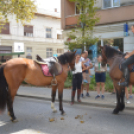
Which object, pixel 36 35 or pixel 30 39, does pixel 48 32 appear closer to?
pixel 36 35

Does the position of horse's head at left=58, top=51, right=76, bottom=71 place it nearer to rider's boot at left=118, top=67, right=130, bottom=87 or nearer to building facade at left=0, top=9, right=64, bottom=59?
rider's boot at left=118, top=67, right=130, bottom=87

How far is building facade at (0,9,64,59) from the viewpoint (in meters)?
24.2

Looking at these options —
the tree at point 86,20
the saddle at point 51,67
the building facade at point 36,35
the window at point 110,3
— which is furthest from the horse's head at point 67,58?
the building facade at point 36,35

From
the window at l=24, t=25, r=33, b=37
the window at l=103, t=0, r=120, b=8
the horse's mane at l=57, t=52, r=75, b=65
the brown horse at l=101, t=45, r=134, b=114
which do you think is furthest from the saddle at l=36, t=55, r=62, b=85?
the window at l=24, t=25, r=33, b=37

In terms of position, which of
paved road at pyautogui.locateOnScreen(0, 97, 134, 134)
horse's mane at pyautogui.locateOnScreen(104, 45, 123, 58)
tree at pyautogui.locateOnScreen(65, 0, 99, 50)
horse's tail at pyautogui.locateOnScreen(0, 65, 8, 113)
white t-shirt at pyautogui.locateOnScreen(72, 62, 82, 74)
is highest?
tree at pyautogui.locateOnScreen(65, 0, 99, 50)

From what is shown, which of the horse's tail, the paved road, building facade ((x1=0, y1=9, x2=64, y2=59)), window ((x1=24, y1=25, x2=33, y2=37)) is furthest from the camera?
window ((x1=24, y1=25, x2=33, y2=37))

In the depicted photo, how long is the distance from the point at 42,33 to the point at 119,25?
17.1m

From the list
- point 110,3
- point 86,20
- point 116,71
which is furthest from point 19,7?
point 116,71

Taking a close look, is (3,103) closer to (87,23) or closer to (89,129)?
(89,129)

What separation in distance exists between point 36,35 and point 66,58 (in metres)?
22.4

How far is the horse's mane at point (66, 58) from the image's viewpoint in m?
5.66

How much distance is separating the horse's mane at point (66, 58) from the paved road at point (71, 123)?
171cm

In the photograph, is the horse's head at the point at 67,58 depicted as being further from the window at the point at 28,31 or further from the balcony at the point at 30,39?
the window at the point at 28,31

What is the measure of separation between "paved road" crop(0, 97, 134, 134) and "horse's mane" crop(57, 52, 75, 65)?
5.60 ft
